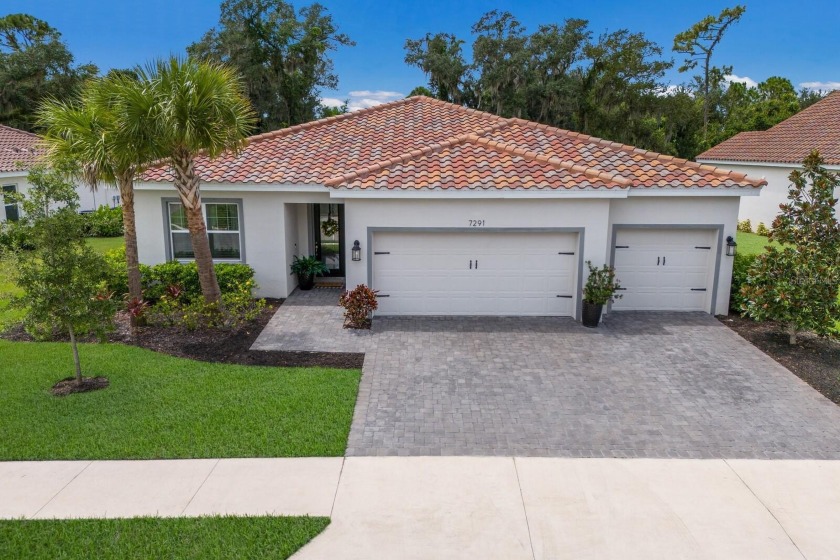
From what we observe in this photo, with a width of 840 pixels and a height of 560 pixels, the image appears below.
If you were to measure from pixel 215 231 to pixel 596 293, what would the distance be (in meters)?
9.57

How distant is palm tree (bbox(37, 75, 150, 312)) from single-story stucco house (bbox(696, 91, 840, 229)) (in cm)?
2327

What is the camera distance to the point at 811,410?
8.56 m

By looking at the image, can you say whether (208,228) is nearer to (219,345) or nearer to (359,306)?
(219,345)

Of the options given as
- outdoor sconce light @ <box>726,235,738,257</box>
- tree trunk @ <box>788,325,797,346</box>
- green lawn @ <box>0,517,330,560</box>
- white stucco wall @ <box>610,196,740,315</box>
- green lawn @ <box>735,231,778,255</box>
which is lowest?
green lawn @ <box>0,517,330,560</box>

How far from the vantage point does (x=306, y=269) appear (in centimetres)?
1584

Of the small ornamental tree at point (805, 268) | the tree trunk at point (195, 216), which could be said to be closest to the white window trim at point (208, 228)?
the tree trunk at point (195, 216)

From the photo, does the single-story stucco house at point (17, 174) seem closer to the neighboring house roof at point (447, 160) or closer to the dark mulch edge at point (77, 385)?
the neighboring house roof at point (447, 160)

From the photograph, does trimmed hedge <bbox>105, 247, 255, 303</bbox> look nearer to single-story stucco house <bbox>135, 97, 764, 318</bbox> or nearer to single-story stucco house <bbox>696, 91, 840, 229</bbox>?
single-story stucco house <bbox>135, 97, 764, 318</bbox>

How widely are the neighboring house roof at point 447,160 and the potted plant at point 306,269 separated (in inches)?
99.5

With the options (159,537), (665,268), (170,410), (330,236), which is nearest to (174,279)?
(330,236)

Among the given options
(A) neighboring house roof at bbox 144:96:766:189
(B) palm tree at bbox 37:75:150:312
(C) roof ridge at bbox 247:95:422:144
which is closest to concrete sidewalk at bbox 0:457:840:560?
(B) palm tree at bbox 37:75:150:312

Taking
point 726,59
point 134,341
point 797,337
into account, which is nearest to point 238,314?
point 134,341

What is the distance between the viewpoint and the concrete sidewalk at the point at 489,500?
5.52 metres

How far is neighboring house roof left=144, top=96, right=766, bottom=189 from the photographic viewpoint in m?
12.8
